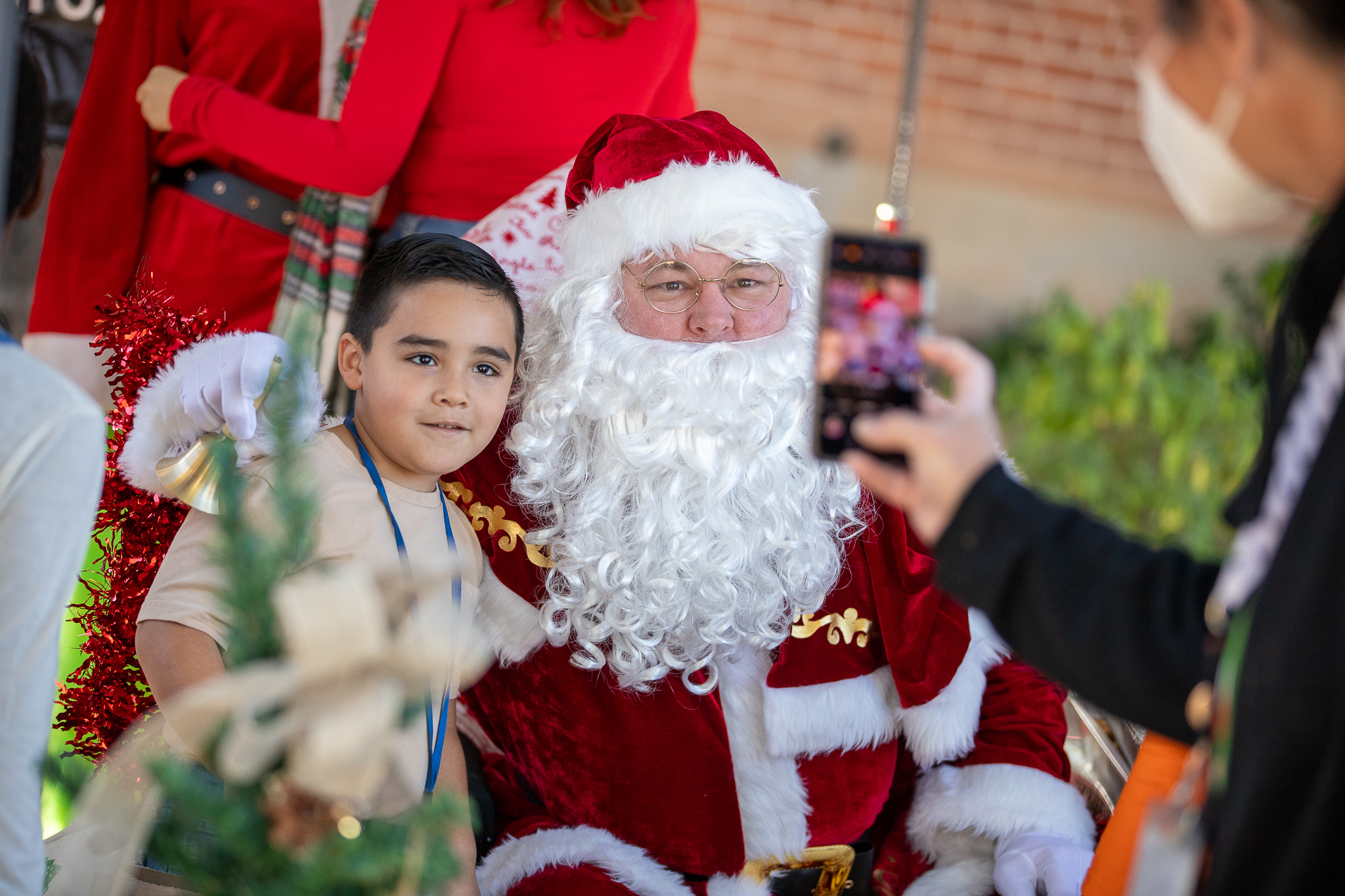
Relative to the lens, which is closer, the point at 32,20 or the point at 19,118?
the point at 19,118

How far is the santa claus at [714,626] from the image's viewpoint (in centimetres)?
196

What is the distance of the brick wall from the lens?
15.3 feet

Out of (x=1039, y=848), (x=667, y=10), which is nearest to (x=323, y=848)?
(x=1039, y=848)

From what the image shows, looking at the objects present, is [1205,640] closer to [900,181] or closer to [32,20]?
[900,181]

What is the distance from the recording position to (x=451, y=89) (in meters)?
2.39

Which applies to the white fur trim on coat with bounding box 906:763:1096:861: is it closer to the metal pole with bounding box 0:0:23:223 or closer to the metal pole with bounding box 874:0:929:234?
the metal pole with bounding box 874:0:929:234

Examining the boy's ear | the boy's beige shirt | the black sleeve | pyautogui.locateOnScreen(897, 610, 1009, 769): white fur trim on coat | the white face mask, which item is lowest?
pyautogui.locateOnScreen(897, 610, 1009, 769): white fur trim on coat

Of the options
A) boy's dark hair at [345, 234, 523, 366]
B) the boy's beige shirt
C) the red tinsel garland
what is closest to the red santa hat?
boy's dark hair at [345, 234, 523, 366]

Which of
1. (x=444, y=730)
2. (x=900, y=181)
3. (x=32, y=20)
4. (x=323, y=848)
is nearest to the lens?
(x=323, y=848)

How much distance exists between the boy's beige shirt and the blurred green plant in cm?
347

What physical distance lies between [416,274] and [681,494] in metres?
0.60

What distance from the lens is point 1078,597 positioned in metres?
0.99

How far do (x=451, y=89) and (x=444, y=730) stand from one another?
1.36 meters

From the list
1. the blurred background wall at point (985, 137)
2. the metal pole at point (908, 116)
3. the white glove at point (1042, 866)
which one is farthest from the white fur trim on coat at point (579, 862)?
the blurred background wall at point (985, 137)
